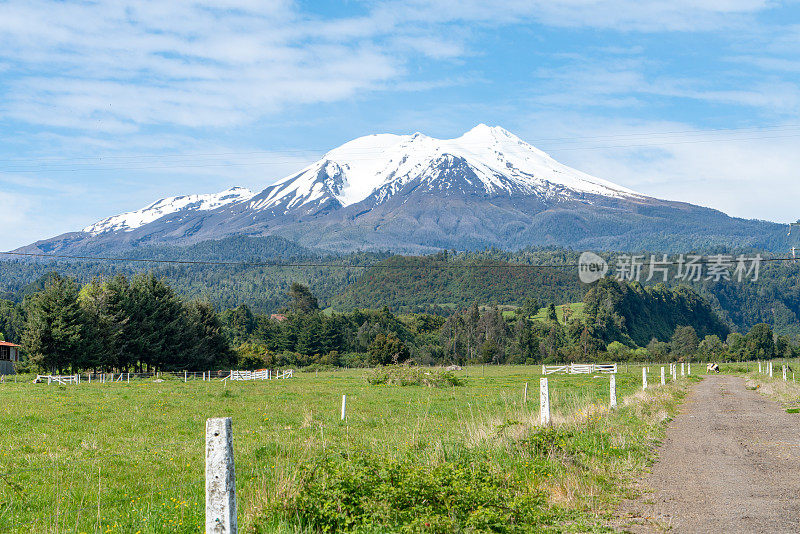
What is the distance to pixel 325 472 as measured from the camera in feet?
27.2

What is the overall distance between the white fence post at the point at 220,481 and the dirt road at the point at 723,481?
4295 millimetres

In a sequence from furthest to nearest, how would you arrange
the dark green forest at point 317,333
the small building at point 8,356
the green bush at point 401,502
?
the small building at point 8,356 → the dark green forest at point 317,333 → the green bush at point 401,502

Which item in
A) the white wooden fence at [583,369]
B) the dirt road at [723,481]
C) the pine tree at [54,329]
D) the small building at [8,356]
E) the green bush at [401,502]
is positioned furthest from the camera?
the small building at [8,356]

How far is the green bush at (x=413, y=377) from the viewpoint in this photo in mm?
46125

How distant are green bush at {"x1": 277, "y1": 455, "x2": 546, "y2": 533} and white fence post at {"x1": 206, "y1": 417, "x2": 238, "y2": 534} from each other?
1916 millimetres

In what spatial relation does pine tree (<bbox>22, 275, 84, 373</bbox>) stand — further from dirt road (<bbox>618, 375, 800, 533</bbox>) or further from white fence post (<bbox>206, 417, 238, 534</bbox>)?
white fence post (<bbox>206, 417, 238, 534</bbox>)

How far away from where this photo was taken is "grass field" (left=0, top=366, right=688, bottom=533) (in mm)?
7695

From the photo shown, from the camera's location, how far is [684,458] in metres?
12.3

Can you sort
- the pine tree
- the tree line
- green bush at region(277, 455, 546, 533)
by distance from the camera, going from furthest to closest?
the tree line → the pine tree → green bush at region(277, 455, 546, 533)

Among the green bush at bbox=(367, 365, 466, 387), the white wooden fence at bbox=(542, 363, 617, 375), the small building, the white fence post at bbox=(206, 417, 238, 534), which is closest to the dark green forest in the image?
the small building

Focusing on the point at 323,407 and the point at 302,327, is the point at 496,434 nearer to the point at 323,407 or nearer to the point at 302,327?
the point at 323,407

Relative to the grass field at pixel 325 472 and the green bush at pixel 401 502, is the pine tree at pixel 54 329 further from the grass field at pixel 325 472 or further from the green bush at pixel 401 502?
the green bush at pixel 401 502

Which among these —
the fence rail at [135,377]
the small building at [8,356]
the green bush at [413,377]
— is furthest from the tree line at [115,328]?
the green bush at [413,377]

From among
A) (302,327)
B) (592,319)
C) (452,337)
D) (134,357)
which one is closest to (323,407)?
(134,357)
